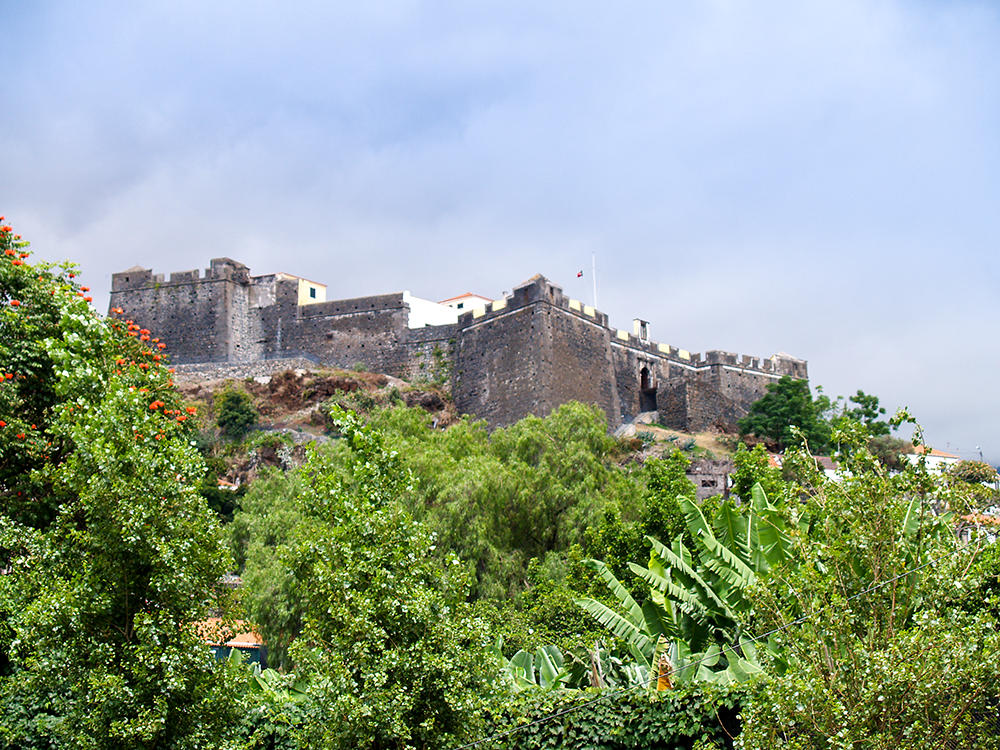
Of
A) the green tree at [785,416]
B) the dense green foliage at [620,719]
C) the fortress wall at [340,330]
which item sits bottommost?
the dense green foliage at [620,719]

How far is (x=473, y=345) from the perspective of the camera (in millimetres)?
42156

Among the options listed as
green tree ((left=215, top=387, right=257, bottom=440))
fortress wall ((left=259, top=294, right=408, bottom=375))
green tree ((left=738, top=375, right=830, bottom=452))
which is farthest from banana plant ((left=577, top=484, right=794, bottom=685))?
fortress wall ((left=259, top=294, right=408, bottom=375))

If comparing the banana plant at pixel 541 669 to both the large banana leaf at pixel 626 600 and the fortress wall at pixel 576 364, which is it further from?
the fortress wall at pixel 576 364

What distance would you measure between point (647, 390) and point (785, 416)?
22.4 ft

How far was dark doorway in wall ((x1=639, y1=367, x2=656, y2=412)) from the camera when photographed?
4525cm

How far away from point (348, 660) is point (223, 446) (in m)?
31.3

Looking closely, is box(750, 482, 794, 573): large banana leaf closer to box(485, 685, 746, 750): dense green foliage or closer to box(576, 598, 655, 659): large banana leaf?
box(576, 598, 655, 659): large banana leaf

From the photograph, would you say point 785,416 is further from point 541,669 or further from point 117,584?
point 117,584

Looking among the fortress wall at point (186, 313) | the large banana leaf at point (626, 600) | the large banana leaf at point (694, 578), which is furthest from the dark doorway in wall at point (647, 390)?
the large banana leaf at point (694, 578)

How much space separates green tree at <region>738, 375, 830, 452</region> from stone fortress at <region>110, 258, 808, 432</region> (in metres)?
2.77

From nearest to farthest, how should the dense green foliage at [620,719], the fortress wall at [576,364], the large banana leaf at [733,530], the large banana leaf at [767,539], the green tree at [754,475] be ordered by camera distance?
1. the dense green foliage at [620,719]
2. the large banana leaf at [767,539]
3. the large banana leaf at [733,530]
4. the green tree at [754,475]
5. the fortress wall at [576,364]

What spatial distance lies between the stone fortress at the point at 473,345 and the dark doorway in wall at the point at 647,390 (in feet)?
0.18

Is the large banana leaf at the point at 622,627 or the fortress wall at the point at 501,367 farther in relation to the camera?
the fortress wall at the point at 501,367

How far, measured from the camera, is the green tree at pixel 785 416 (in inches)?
1594
